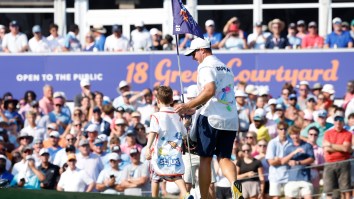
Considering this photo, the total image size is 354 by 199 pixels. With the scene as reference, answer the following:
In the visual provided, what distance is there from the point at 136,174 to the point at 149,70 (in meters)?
5.89

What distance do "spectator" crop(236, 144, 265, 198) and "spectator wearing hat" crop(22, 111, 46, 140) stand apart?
171 inches

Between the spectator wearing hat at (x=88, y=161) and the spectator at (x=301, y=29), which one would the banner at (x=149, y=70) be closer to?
the spectator at (x=301, y=29)

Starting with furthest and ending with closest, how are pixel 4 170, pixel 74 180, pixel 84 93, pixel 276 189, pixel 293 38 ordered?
pixel 293 38 < pixel 84 93 < pixel 4 170 < pixel 74 180 < pixel 276 189

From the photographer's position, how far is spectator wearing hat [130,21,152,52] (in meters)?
25.6

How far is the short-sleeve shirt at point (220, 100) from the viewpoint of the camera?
14.1 m

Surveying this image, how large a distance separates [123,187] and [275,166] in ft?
7.55

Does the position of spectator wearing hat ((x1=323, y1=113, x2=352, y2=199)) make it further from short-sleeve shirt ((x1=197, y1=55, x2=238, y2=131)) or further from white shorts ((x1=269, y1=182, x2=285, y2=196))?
short-sleeve shirt ((x1=197, y1=55, x2=238, y2=131))

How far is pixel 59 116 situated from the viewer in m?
23.1

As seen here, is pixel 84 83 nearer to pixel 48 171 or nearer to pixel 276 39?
pixel 276 39

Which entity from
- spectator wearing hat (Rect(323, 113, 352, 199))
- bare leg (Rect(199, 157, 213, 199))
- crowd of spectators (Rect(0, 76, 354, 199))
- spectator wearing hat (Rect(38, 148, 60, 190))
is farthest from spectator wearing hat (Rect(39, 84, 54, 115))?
bare leg (Rect(199, 157, 213, 199))

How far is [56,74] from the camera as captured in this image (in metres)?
25.4

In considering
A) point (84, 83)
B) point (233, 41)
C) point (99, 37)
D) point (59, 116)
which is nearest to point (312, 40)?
point (233, 41)

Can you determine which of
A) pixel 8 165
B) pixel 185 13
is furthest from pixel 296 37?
pixel 185 13

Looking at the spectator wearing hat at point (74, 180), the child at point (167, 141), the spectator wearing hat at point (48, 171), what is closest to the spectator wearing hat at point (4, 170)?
the spectator wearing hat at point (48, 171)
